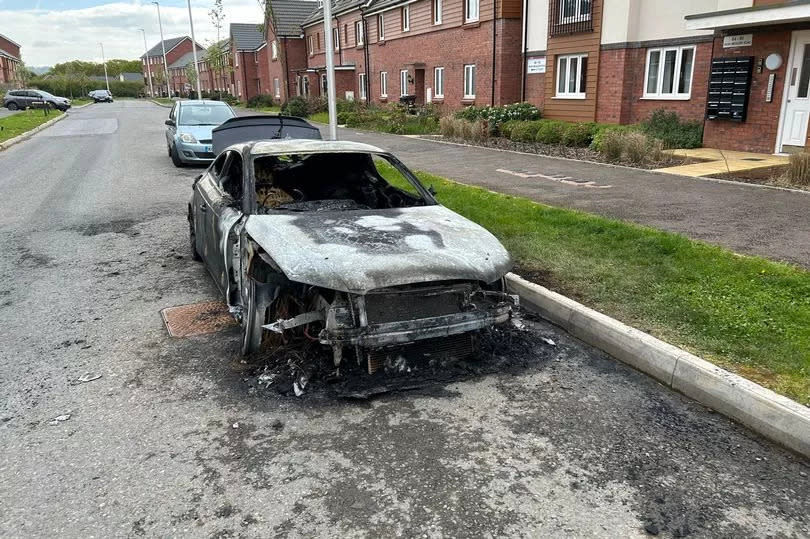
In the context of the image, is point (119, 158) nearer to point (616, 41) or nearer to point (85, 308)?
point (85, 308)

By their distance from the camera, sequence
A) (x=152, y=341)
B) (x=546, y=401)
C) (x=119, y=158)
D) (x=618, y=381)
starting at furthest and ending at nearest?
(x=119, y=158) → (x=152, y=341) → (x=618, y=381) → (x=546, y=401)

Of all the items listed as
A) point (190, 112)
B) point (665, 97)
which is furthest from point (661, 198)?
point (190, 112)

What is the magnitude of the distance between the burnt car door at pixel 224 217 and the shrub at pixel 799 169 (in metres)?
9.10

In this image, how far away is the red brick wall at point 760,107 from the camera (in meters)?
13.5

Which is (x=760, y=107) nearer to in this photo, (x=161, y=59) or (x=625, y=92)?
(x=625, y=92)

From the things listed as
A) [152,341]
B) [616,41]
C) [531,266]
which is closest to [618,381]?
[531,266]

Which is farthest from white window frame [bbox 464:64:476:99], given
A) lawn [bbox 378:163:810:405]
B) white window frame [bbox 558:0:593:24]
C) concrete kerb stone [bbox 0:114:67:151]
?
lawn [bbox 378:163:810:405]

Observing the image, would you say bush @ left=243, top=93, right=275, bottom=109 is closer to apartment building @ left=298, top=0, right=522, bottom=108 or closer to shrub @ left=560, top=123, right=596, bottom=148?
apartment building @ left=298, top=0, right=522, bottom=108

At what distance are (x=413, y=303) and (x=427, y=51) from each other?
88.9 feet

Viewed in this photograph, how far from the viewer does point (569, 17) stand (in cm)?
1973

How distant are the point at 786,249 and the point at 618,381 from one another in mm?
3724

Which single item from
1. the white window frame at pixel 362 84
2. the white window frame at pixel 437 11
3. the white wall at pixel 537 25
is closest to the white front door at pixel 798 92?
the white wall at pixel 537 25

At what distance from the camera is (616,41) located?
18.0m

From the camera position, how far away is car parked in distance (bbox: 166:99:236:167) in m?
14.5
